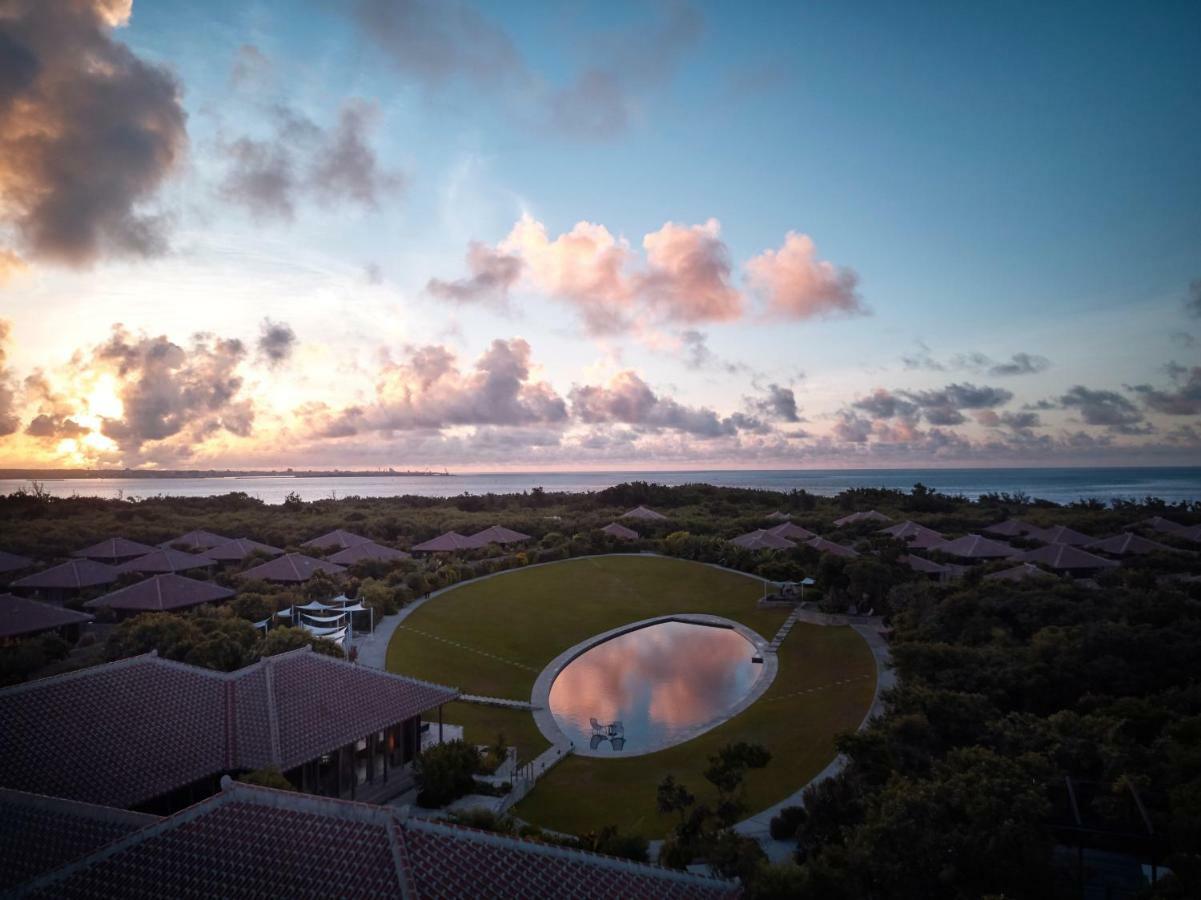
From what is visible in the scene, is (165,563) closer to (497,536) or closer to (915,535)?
(497,536)

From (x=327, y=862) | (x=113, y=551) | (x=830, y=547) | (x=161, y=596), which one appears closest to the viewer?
(x=327, y=862)

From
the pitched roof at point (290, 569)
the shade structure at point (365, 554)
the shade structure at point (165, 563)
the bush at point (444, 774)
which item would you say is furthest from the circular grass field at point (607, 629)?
the shade structure at point (165, 563)

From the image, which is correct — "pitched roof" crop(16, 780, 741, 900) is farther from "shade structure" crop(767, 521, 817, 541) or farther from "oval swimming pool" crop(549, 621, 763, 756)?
"shade structure" crop(767, 521, 817, 541)

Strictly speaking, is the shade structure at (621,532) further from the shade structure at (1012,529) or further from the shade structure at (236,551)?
the shade structure at (1012,529)

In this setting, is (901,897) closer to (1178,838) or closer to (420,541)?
(1178,838)

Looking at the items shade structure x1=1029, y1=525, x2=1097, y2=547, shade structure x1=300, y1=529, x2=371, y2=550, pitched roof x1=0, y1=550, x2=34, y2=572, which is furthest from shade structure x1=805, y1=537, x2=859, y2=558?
pitched roof x1=0, y1=550, x2=34, y2=572

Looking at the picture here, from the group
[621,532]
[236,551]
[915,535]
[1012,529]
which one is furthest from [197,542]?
[1012,529]
